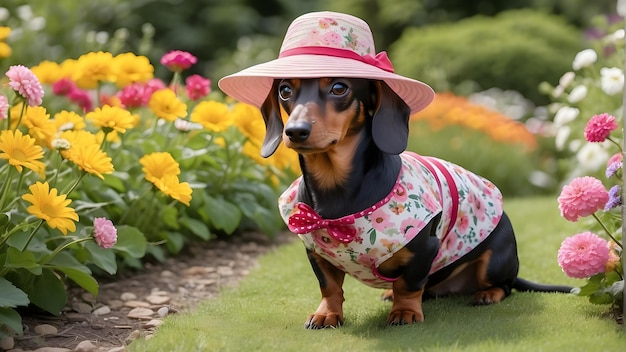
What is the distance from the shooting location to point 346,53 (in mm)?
2898

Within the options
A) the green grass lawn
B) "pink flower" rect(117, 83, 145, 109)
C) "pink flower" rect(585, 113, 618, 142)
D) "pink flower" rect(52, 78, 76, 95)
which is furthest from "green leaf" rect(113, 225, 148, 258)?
"pink flower" rect(585, 113, 618, 142)

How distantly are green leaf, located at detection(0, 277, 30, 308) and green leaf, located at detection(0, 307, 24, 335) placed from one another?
8 centimetres

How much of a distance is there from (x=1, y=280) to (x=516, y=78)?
32.2 feet

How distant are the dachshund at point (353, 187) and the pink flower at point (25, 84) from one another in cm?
86

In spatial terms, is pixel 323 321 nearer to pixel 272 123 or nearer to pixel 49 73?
pixel 272 123

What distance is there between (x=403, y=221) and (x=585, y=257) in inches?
27.1

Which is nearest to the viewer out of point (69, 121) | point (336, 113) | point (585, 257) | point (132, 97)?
point (336, 113)

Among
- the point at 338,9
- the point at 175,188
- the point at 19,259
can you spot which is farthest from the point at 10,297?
the point at 338,9

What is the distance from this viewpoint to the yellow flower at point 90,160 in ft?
9.95

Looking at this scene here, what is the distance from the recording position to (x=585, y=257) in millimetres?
2988

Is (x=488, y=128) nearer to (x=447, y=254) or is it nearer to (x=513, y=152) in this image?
(x=513, y=152)

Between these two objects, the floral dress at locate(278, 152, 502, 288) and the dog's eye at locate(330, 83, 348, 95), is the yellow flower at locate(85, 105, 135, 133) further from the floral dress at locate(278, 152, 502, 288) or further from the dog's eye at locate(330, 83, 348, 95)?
the dog's eye at locate(330, 83, 348, 95)

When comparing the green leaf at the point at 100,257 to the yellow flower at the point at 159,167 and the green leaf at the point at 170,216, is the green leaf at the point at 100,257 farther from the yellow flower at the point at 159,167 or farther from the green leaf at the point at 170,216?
the green leaf at the point at 170,216

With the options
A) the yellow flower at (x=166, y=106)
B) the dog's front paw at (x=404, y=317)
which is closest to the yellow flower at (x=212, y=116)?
the yellow flower at (x=166, y=106)
